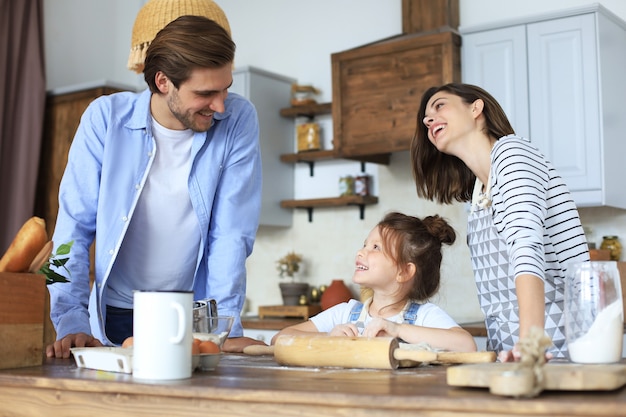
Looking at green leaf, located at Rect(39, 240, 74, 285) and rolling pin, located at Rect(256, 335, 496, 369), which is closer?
rolling pin, located at Rect(256, 335, 496, 369)

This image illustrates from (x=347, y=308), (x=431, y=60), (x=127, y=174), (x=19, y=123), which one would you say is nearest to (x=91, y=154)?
(x=127, y=174)

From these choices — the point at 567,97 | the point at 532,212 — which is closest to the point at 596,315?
the point at 532,212

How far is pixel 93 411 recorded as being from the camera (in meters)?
1.16

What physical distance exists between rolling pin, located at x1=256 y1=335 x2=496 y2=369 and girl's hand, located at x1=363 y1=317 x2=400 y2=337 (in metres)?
0.17

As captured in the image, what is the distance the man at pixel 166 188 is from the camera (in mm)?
1971

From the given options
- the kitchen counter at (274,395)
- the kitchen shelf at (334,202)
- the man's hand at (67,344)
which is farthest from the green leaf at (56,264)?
the kitchen shelf at (334,202)

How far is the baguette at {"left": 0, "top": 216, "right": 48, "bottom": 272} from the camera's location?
145 cm

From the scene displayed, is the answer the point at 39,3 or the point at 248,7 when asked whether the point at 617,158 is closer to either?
the point at 248,7

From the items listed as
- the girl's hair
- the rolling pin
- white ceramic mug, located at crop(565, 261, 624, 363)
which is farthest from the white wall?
white ceramic mug, located at crop(565, 261, 624, 363)

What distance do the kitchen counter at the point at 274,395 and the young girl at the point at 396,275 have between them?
26.2 inches

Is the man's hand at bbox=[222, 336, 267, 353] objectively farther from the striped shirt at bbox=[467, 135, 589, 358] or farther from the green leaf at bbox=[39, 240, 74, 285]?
the striped shirt at bbox=[467, 135, 589, 358]

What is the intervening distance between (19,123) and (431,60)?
2.44 meters

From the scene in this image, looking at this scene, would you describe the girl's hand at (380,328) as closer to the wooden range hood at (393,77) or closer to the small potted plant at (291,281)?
the wooden range hood at (393,77)

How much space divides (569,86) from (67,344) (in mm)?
2681
